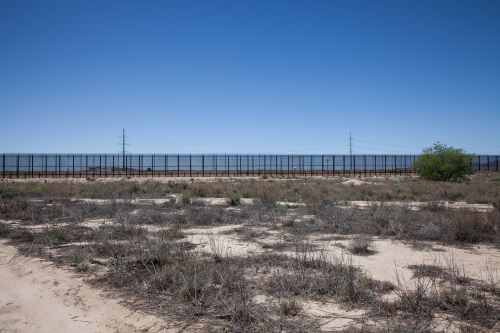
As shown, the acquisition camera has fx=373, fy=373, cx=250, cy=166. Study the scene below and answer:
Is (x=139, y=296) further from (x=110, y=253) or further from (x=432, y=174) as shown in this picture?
(x=432, y=174)

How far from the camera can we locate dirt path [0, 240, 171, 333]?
488 cm

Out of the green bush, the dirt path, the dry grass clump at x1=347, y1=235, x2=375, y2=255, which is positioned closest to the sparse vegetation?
the dry grass clump at x1=347, y1=235, x2=375, y2=255

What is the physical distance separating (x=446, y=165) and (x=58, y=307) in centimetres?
3468

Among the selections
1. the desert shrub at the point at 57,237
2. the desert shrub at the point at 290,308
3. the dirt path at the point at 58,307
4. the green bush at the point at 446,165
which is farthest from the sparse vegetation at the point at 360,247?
the green bush at the point at 446,165

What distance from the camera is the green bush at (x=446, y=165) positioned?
110 ft

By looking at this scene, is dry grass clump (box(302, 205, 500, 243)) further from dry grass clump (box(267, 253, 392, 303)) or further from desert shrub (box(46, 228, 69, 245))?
desert shrub (box(46, 228, 69, 245))

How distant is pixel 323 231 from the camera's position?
34.2 ft

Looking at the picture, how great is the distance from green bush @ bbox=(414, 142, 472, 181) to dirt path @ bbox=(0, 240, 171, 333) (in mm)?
33875

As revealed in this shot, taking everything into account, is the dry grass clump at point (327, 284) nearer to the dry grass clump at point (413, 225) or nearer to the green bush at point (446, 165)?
the dry grass clump at point (413, 225)

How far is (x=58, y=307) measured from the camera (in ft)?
18.1

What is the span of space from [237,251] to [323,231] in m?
3.21

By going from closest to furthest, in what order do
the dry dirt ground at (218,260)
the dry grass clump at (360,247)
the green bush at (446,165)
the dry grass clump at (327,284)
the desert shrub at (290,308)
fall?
the dry dirt ground at (218,260), the desert shrub at (290,308), the dry grass clump at (327,284), the dry grass clump at (360,247), the green bush at (446,165)

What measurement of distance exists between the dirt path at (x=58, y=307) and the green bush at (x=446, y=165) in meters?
33.9

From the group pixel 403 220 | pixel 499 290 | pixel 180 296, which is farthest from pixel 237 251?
pixel 403 220
